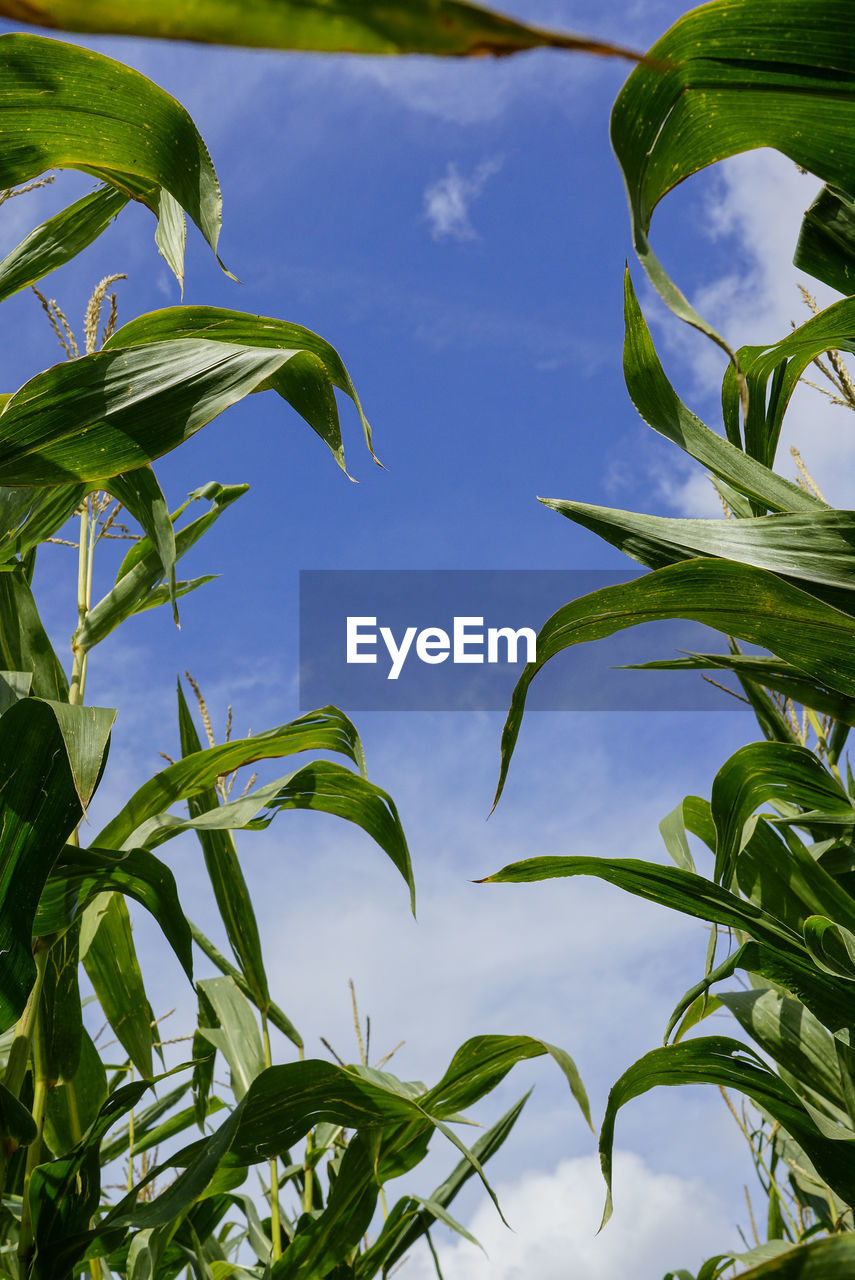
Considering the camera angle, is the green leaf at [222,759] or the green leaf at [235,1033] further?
the green leaf at [235,1033]

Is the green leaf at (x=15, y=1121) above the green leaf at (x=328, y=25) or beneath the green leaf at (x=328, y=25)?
beneath

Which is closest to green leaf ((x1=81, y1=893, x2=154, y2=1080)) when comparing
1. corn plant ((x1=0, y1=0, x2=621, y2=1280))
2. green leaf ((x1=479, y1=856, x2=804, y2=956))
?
corn plant ((x1=0, y1=0, x2=621, y2=1280))

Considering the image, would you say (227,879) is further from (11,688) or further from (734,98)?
(734,98)

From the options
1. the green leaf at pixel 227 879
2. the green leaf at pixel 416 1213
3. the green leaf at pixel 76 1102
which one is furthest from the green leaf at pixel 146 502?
the green leaf at pixel 416 1213

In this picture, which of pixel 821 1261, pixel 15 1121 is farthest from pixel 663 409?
pixel 15 1121

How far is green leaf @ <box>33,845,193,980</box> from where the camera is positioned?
724 millimetres

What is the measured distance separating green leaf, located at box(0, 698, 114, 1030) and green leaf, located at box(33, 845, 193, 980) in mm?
70

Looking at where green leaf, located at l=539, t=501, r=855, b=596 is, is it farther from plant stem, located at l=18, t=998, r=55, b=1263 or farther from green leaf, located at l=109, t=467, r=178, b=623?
plant stem, located at l=18, t=998, r=55, b=1263

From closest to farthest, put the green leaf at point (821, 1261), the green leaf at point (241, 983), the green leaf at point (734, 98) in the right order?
the green leaf at point (821, 1261), the green leaf at point (734, 98), the green leaf at point (241, 983)

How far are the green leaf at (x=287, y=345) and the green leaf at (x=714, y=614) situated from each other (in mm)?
269

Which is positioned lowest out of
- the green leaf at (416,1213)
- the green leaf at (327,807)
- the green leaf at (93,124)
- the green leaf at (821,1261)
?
the green leaf at (416,1213)

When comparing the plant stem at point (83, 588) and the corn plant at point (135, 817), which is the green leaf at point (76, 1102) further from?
the plant stem at point (83, 588)

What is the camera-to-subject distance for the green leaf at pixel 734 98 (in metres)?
0.43

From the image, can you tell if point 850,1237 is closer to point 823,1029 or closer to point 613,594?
point 613,594
